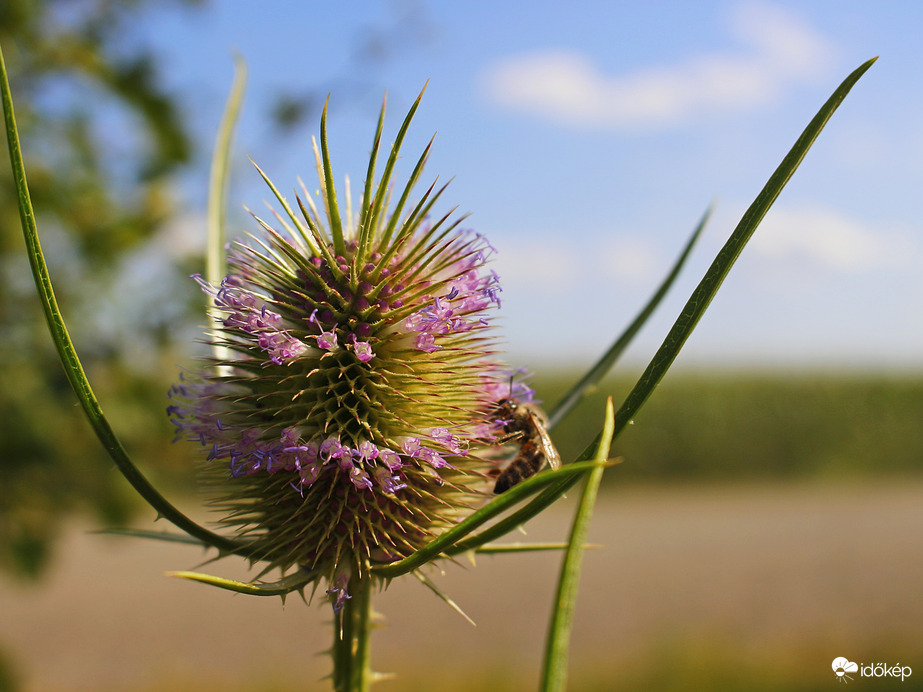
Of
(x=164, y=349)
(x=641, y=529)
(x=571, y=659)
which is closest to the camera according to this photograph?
(x=164, y=349)

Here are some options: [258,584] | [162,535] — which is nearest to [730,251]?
[258,584]

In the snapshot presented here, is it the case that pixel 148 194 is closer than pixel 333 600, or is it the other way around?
pixel 333 600

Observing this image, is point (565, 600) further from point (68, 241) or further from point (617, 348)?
point (68, 241)

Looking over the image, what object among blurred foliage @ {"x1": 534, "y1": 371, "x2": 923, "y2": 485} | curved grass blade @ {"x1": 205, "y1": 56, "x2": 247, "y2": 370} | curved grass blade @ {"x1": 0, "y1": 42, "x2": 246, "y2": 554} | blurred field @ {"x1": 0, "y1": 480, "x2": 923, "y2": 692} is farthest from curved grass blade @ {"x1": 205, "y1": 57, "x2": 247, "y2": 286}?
blurred foliage @ {"x1": 534, "y1": 371, "x2": 923, "y2": 485}

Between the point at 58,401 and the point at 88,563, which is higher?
the point at 58,401

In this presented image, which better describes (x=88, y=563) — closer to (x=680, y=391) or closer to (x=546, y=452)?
(x=546, y=452)

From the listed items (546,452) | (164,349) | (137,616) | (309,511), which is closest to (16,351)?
(164,349)

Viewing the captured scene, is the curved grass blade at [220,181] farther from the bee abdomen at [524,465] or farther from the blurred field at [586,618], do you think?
the blurred field at [586,618]
